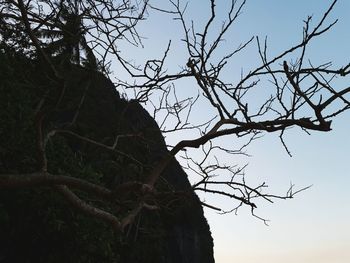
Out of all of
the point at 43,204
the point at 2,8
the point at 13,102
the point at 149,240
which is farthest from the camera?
the point at 149,240

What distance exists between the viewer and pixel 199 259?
56.0ft

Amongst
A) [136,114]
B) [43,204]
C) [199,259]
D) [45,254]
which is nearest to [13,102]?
[43,204]

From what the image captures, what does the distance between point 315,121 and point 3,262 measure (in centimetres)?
719

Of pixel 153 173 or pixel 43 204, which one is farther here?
pixel 43 204

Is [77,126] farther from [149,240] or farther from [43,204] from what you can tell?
[43,204]

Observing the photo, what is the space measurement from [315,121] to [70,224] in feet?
20.0

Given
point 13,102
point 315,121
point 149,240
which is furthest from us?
point 149,240

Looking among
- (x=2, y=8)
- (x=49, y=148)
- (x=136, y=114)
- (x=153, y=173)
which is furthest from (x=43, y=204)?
(x=136, y=114)

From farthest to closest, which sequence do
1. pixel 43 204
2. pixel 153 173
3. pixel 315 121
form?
pixel 43 204, pixel 153 173, pixel 315 121

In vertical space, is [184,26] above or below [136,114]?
below

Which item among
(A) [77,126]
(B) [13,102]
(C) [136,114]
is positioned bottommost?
(B) [13,102]

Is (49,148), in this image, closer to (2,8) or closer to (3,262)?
(3,262)

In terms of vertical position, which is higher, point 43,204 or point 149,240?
point 149,240

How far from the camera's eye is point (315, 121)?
3.30 m
